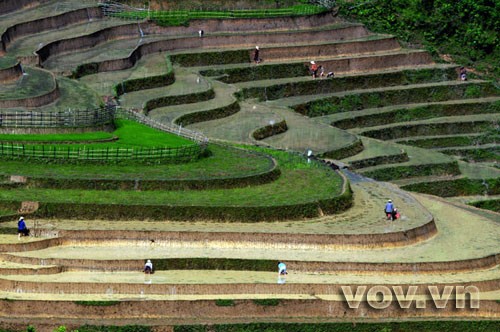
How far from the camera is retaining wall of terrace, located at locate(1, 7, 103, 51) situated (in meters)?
112

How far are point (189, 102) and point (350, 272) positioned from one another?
107 ft

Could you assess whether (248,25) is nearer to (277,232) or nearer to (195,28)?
(195,28)

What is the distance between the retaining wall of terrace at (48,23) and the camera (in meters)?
112

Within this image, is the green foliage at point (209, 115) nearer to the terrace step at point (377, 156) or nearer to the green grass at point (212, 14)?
the terrace step at point (377, 156)

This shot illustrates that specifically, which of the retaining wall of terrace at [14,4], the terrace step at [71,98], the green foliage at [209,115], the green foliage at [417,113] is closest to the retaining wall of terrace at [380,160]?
the green foliage at [417,113]

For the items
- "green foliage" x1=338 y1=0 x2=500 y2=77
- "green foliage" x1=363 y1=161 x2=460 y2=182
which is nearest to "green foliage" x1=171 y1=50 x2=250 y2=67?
"green foliage" x1=338 y1=0 x2=500 y2=77

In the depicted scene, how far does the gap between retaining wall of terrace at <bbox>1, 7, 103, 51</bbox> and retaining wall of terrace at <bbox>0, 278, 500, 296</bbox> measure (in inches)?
1531

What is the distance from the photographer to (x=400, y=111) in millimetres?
116250

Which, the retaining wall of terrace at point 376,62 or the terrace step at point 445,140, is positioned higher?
the retaining wall of terrace at point 376,62

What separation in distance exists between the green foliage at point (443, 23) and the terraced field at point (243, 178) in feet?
10.8

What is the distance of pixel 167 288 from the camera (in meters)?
73.3

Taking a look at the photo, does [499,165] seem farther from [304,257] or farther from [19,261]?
[19,261]

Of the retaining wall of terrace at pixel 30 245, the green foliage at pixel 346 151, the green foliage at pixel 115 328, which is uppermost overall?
the retaining wall of terrace at pixel 30 245

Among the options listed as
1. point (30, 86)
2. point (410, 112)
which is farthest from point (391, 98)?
point (30, 86)
